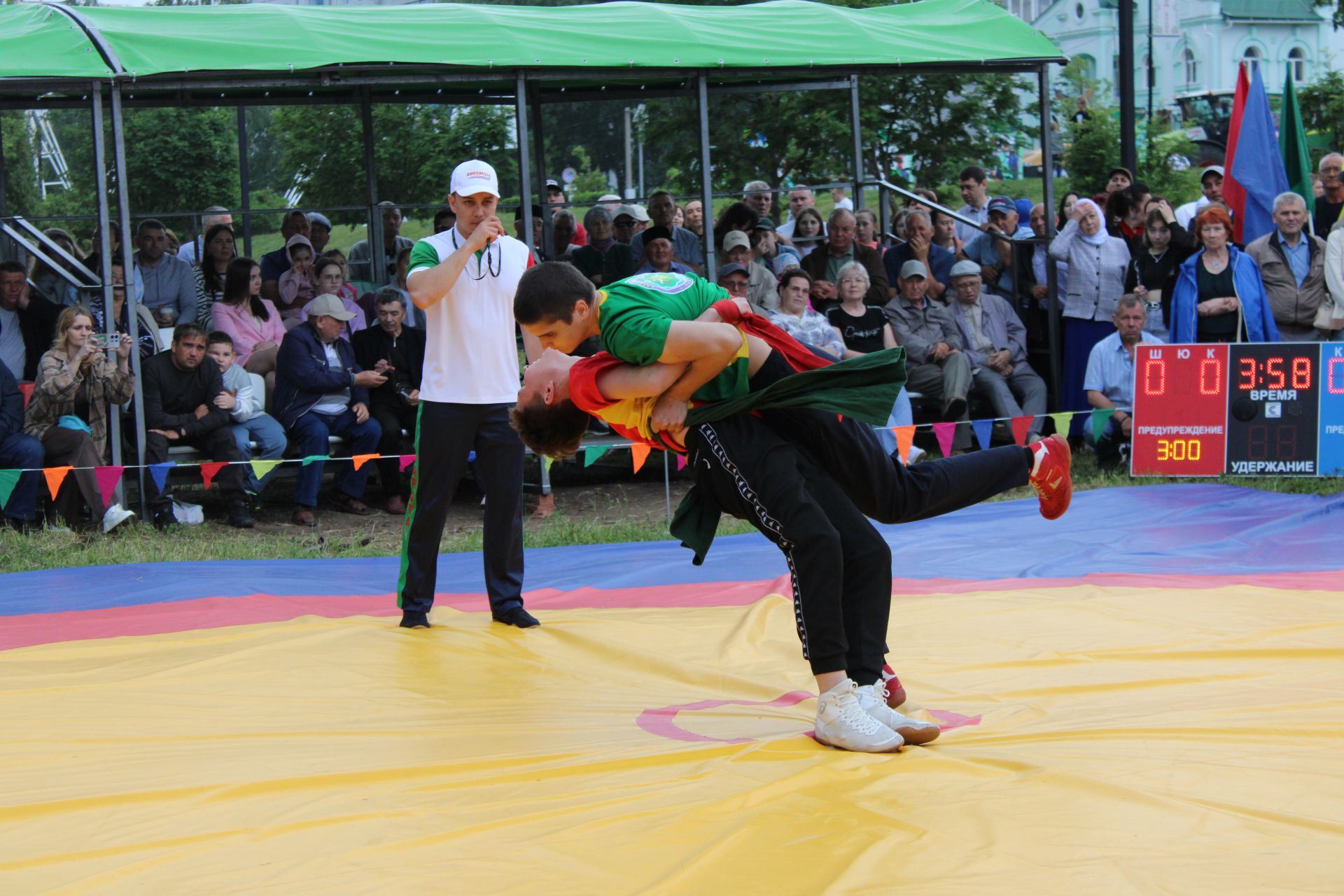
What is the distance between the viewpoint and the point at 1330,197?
11766 millimetres

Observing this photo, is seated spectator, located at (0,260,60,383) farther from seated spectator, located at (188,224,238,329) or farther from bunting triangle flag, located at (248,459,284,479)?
bunting triangle flag, located at (248,459,284,479)

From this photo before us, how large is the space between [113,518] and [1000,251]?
7190mm

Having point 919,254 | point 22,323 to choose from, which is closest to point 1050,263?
point 919,254

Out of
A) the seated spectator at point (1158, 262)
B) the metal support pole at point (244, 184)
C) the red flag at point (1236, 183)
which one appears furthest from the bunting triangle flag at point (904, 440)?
the metal support pole at point (244, 184)

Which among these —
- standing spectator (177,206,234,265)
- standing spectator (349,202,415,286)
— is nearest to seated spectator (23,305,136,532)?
standing spectator (177,206,234,265)

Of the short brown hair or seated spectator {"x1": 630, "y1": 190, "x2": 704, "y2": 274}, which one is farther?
seated spectator {"x1": 630, "y1": 190, "x2": 704, "y2": 274}

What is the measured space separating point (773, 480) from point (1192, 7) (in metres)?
61.9

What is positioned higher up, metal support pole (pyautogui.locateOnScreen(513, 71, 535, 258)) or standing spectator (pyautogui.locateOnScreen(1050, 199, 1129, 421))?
metal support pole (pyautogui.locateOnScreen(513, 71, 535, 258))

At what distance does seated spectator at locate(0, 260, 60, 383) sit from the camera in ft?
31.0

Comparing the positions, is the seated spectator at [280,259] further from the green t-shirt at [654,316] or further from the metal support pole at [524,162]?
the green t-shirt at [654,316]

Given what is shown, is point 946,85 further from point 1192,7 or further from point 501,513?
point 1192,7

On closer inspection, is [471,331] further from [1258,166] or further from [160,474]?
[1258,166]

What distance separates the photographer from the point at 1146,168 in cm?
2794

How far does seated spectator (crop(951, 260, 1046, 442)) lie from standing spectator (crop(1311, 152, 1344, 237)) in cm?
296
